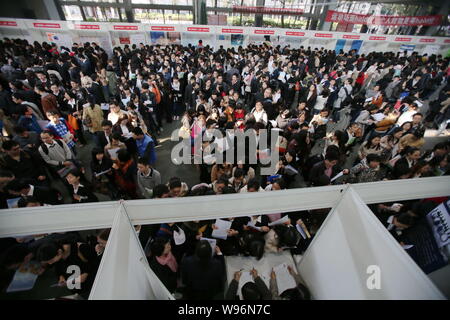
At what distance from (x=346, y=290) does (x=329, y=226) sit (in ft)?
1.52

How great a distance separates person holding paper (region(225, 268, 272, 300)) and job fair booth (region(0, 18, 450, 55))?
523 inches

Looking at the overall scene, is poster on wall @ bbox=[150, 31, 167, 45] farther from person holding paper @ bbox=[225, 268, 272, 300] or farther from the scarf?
person holding paper @ bbox=[225, 268, 272, 300]

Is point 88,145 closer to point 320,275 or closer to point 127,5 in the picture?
point 320,275

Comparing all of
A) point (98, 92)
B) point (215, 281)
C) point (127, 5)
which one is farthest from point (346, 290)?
point (127, 5)

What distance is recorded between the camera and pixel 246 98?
8398 millimetres

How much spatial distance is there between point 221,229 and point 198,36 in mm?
13087

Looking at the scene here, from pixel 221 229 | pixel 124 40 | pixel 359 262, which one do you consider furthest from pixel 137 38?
pixel 359 262

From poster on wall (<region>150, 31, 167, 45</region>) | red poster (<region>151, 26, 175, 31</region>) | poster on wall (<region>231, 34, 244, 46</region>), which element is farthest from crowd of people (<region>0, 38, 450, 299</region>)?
poster on wall (<region>231, 34, 244, 46</region>)

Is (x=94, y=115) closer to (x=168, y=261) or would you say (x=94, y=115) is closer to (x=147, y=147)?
(x=147, y=147)

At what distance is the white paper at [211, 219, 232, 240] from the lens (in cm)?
246

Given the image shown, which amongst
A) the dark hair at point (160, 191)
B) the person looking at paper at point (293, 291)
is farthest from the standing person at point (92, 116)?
the person looking at paper at point (293, 291)

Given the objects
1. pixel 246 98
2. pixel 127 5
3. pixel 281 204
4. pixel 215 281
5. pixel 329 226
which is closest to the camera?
pixel 281 204

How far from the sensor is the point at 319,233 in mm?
1891

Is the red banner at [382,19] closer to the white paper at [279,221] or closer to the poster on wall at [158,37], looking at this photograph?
the poster on wall at [158,37]
